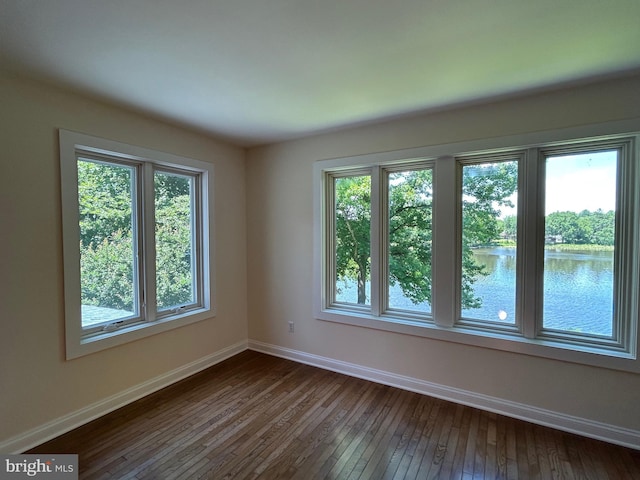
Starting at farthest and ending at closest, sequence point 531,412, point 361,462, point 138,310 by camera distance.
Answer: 1. point 138,310
2. point 531,412
3. point 361,462

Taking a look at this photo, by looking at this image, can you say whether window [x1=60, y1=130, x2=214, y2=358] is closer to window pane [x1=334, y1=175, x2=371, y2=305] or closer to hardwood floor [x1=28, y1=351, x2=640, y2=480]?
hardwood floor [x1=28, y1=351, x2=640, y2=480]

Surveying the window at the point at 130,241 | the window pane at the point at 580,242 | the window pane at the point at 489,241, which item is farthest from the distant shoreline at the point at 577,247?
the window at the point at 130,241

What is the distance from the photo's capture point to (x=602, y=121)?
208 cm

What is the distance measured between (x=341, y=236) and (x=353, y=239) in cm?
15

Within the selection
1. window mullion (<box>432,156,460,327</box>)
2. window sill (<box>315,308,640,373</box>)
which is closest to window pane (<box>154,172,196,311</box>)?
window sill (<box>315,308,640,373</box>)

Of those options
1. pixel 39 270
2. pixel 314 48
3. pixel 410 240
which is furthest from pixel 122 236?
pixel 410 240

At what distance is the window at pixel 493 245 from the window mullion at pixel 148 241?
162cm

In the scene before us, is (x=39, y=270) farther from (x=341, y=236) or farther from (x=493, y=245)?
(x=493, y=245)

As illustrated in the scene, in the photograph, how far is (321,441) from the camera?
211 centimetres

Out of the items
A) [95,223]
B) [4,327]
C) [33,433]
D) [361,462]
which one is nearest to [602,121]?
[361,462]

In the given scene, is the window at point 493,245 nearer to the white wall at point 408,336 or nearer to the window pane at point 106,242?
the white wall at point 408,336

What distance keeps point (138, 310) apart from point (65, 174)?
50.9 inches

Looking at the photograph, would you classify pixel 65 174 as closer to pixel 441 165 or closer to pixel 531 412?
pixel 441 165

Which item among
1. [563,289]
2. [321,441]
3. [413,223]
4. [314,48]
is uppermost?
[314,48]
